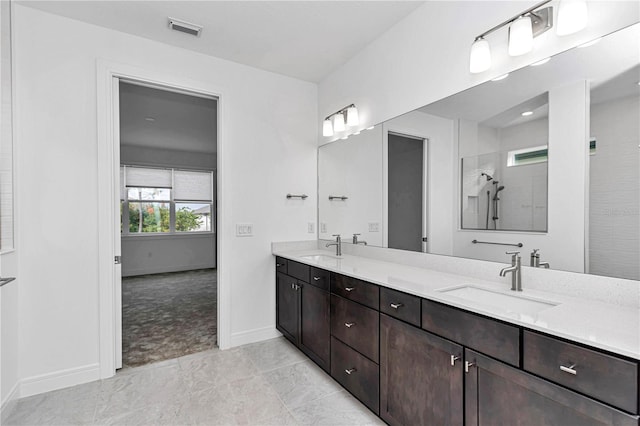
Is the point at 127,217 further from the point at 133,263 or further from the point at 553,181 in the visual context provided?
the point at 553,181

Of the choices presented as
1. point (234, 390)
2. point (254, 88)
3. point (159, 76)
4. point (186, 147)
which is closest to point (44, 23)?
point (159, 76)

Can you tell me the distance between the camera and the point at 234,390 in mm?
2207

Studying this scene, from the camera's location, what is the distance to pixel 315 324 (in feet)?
8.01

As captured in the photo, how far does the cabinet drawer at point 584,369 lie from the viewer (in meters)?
0.89

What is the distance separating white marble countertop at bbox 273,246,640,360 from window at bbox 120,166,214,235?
563 cm

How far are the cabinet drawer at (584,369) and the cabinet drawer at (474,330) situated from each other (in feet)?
0.17

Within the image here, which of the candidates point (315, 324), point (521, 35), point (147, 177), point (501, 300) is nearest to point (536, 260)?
point (501, 300)

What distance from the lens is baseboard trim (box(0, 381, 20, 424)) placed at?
1898 mm

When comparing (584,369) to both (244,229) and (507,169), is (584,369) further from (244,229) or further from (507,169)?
(244,229)

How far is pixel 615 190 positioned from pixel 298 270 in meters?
2.10

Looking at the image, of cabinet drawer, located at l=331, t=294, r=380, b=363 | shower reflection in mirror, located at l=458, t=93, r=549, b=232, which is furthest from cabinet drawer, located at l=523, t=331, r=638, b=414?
cabinet drawer, located at l=331, t=294, r=380, b=363

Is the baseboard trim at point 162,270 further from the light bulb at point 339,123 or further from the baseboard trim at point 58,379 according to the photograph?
the light bulb at point 339,123

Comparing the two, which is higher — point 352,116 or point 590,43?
point 352,116

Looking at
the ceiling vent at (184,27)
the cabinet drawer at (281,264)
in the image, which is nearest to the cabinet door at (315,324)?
the cabinet drawer at (281,264)
